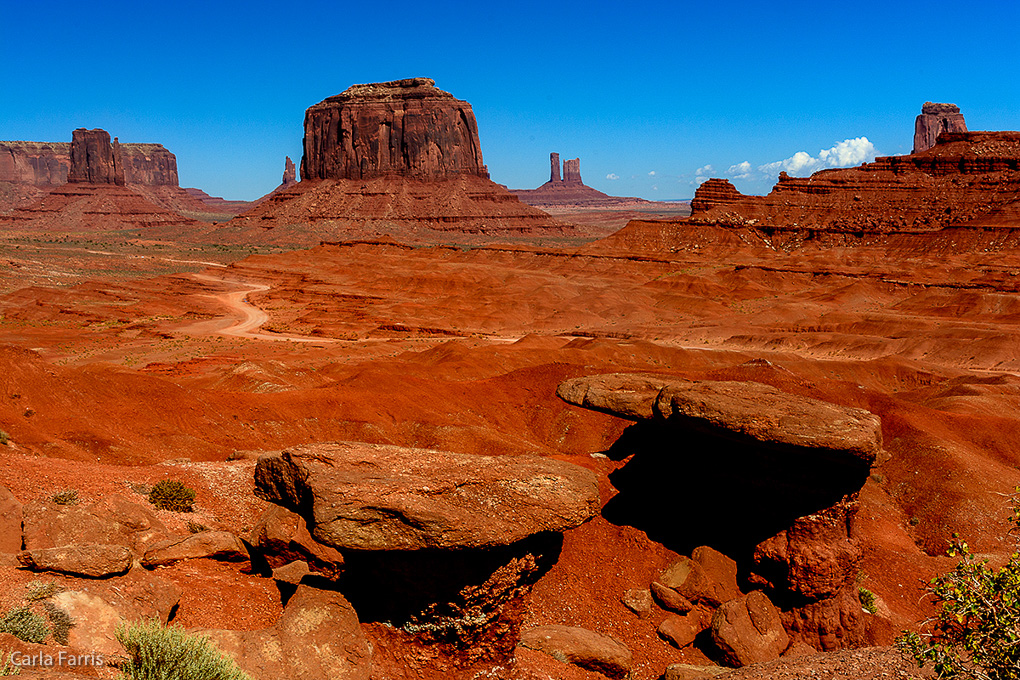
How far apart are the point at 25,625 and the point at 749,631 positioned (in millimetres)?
12298

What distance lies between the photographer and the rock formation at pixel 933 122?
156250 mm

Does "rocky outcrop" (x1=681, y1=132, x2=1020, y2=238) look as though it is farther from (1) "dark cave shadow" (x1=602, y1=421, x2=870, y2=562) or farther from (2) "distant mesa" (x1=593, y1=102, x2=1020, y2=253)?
(1) "dark cave shadow" (x1=602, y1=421, x2=870, y2=562)

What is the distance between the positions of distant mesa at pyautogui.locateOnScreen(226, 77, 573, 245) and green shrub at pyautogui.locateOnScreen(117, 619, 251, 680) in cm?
13613

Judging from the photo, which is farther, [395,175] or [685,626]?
[395,175]

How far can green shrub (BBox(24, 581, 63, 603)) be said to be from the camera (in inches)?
313

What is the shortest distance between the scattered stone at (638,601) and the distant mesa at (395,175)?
130 metres

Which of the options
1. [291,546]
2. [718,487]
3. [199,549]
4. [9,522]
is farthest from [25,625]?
[718,487]

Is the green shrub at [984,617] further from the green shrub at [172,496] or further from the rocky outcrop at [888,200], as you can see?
the rocky outcrop at [888,200]

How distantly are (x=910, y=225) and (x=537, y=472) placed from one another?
9237cm

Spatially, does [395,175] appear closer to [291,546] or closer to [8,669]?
[291,546]

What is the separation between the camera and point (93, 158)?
185m

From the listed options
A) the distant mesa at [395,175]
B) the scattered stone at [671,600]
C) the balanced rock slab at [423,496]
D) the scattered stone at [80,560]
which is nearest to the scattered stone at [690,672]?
the scattered stone at [671,600]

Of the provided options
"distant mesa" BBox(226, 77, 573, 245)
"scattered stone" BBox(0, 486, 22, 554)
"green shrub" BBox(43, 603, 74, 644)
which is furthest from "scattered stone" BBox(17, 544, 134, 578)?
"distant mesa" BBox(226, 77, 573, 245)

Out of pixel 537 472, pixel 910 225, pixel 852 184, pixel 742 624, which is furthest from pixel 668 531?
pixel 852 184
